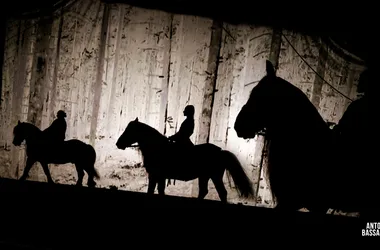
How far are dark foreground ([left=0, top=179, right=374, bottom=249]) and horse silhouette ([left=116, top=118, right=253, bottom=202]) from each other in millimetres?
636

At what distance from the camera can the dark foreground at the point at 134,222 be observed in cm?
201

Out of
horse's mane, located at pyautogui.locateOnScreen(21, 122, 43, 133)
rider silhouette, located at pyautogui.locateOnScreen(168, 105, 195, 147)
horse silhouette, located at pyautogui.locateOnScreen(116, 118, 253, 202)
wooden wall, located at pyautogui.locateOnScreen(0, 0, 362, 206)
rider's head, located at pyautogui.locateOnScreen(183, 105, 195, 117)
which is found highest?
wooden wall, located at pyautogui.locateOnScreen(0, 0, 362, 206)

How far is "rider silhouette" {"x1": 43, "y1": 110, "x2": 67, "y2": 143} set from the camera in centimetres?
351

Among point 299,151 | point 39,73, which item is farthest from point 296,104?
point 39,73

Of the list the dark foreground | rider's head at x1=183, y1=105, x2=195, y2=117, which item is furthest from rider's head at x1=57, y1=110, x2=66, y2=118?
rider's head at x1=183, y1=105, x2=195, y2=117

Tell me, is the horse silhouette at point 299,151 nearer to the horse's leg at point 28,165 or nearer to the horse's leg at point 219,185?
the horse's leg at point 219,185

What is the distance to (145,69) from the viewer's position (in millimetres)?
3646

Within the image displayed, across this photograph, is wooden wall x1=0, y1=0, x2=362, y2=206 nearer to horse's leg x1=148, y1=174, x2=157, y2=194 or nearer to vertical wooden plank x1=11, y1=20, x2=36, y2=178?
vertical wooden plank x1=11, y1=20, x2=36, y2=178

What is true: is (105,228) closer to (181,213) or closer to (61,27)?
(181,213)

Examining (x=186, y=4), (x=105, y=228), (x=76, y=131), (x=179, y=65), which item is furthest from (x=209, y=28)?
(x=105, y=228)

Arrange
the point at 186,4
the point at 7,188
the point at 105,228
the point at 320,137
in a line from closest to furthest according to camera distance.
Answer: the point at 105,228
the point at 320,137
the point at 7,188
the point at 186,4

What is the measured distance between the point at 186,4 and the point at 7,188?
11.2 ft

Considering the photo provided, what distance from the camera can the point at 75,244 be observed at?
193 cm

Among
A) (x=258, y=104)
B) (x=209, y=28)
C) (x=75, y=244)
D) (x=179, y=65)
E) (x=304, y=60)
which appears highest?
(x=209, y=28)
